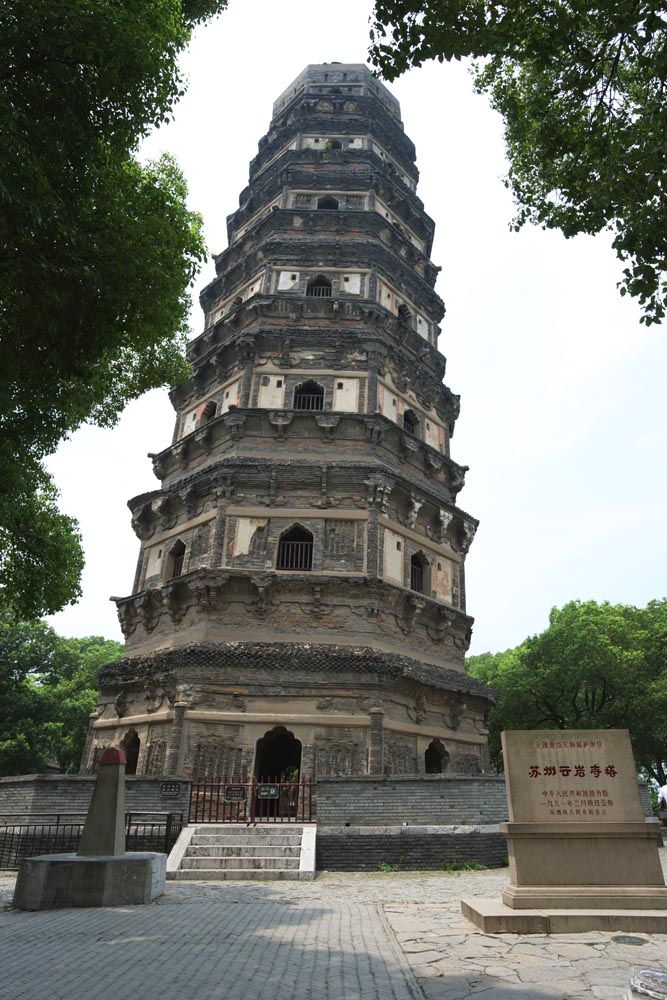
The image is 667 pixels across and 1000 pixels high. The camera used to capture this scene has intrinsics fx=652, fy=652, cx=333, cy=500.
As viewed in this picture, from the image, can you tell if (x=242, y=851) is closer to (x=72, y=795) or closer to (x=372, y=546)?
(x=72, y=795)

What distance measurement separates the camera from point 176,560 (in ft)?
57.1

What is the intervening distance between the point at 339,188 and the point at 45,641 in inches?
918

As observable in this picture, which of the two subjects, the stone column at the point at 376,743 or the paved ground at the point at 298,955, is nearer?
the paved ground at the point at 298,955

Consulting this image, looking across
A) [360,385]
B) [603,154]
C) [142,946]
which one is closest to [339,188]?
[360,385]

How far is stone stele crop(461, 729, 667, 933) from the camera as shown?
578 cm

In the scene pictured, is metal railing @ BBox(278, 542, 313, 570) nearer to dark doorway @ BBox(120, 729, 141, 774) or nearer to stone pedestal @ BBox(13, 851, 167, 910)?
dark doorway @ BBox(120, 729, 141, 774)

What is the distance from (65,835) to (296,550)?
7534mm

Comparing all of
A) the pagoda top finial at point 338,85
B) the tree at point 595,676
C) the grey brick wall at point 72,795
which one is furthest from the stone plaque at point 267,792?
the pagoda top finial at point 338,85

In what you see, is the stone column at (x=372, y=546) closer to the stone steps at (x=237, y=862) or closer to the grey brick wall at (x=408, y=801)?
the grey brick wall at (x=408, y=801)

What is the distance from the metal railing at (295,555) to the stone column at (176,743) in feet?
13.0

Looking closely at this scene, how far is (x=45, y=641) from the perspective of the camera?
99.1ft

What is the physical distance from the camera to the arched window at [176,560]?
17.2 meters

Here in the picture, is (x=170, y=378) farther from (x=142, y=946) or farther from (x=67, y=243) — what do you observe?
(x=142, y=946)

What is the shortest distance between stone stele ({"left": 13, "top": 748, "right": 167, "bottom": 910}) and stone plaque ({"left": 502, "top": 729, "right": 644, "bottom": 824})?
424cm
